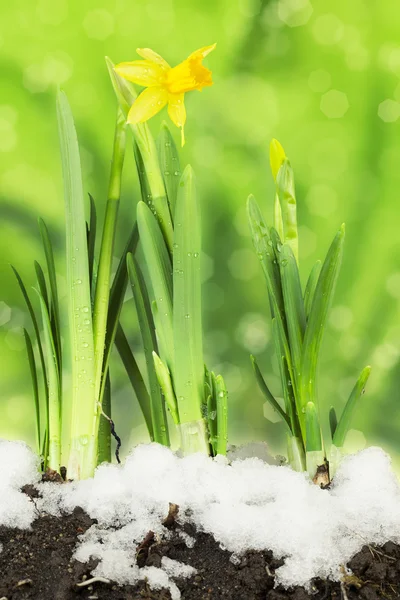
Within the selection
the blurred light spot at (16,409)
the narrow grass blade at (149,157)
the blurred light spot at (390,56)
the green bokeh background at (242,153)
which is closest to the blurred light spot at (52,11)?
the green bokeh background at (242,153)

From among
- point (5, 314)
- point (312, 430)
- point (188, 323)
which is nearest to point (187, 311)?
point (188, 323)

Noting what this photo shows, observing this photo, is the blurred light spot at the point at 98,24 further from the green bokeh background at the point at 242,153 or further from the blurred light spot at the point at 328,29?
the blurred light spot at the point at 328,29

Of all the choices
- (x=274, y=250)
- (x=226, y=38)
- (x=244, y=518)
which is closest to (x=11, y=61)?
(x=226, y=38)

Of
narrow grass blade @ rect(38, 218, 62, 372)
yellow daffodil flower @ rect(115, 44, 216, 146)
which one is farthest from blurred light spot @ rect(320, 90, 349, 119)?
narrow grass blade @ rect(38, 218, 62, 372)

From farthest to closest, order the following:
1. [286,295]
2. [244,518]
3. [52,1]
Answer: [52,1] < [286,295] < [244,518]

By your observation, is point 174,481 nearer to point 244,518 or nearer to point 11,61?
point 244,518
